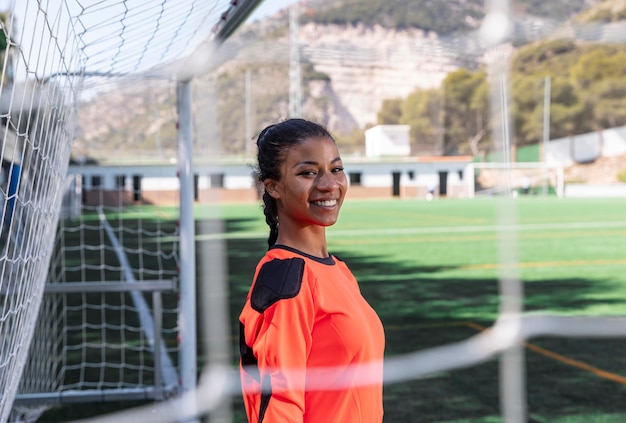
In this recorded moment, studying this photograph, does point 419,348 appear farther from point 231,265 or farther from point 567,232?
point 567,232

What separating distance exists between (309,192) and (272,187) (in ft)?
0.30

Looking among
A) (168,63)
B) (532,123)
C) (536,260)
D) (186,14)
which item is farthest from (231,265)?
(532,123)

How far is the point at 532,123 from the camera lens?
5822 centimetres

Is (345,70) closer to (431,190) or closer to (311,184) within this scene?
(431,190)

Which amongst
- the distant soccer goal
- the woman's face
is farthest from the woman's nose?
the distant soccer goal

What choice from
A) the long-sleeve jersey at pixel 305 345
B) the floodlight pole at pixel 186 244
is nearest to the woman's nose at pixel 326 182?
the long-sleeve jersey at pixel 305 345

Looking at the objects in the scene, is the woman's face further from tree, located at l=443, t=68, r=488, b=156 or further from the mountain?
tree, located at l=443, t=68, r=488, b=156

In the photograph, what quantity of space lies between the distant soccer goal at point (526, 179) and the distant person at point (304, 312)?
40.6 meters

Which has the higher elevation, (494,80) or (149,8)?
(149,8)

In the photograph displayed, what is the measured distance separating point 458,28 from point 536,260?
312 feet

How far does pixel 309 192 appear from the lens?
61.8 inches

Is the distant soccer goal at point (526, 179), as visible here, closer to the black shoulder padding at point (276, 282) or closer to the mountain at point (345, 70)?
the mountain at point (345, 70)

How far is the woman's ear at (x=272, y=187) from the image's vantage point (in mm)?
1613

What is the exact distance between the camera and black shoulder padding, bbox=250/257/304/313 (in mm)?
1438
